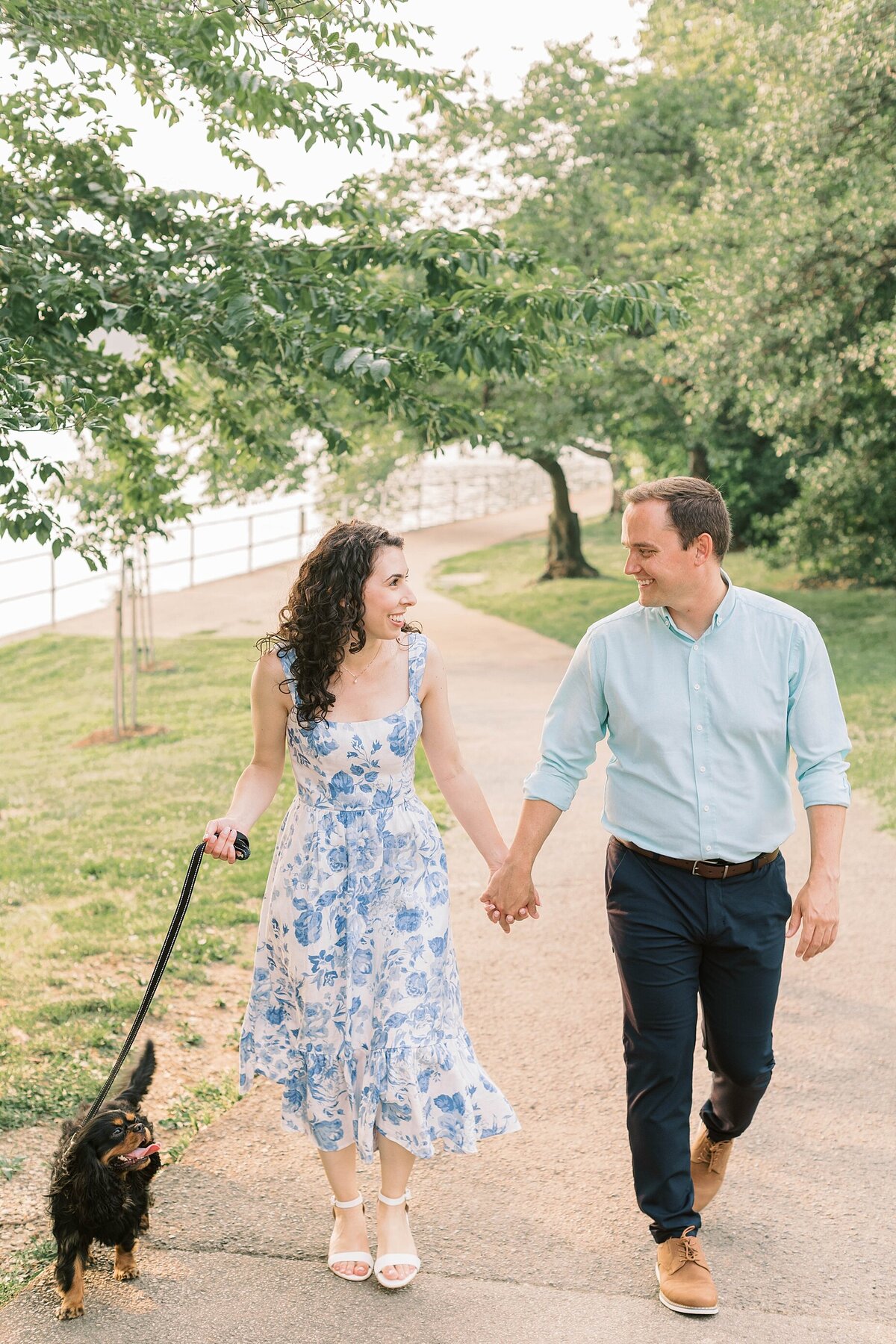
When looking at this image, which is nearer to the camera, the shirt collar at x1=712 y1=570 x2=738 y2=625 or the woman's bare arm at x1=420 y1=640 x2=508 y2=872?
the shirt collar at x1=712 y1=570 x2=738 y2=625

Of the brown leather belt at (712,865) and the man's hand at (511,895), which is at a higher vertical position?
the brown leather belt at (712,865)

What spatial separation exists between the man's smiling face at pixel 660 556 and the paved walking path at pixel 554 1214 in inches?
49.4

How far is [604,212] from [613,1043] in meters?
16.5

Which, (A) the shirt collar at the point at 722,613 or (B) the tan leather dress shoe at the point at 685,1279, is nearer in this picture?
(B) the tan leather dress shoe at the point at 685,1279

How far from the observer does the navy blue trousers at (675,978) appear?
3.41m

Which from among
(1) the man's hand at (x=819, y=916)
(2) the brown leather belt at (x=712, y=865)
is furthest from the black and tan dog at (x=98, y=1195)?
(1) the man's hand at (x=819, y=916)

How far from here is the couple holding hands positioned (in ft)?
11.2

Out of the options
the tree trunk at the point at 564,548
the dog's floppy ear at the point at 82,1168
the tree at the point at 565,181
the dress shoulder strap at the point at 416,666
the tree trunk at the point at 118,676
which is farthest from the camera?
the tree trunk at the point at 564,548

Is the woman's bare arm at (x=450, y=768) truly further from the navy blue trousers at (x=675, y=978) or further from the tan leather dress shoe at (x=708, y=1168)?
the tan leather dress shoe at (x=708, y=1168)

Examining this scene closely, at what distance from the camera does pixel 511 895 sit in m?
3.65

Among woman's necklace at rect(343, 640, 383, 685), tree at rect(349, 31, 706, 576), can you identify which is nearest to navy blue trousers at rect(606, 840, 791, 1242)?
woman's necklace at rect(343, 640, 383, 685)

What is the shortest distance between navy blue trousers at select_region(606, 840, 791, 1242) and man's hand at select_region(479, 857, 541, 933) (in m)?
0.27

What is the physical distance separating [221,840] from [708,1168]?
181cm

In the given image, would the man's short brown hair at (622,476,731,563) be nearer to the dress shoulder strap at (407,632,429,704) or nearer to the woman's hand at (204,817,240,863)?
the dress shoulder strap at (407,632,429,704)
